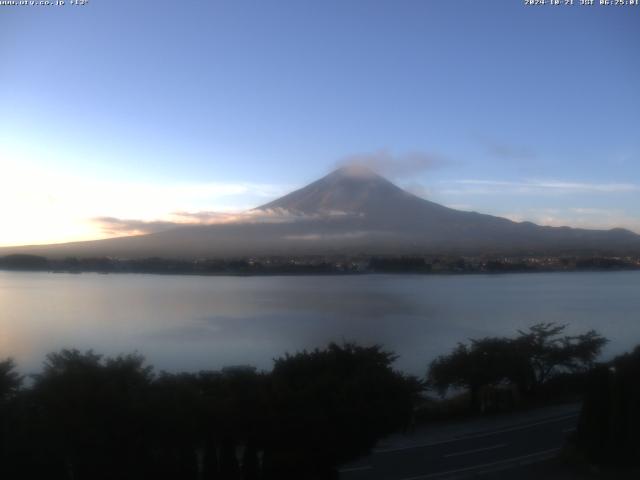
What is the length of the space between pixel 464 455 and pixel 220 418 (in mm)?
3213

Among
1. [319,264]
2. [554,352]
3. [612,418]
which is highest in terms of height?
[319,264]

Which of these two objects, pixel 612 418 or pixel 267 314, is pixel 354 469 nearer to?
pixel 612 418

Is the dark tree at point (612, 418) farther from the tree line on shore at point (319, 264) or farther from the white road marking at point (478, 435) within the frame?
the tree line on shore at point (319, 264)

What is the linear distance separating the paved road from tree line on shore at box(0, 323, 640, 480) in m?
0.51

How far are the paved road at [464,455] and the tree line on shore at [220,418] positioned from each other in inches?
19.9

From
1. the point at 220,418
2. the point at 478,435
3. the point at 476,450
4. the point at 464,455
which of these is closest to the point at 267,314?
the point at 478,435

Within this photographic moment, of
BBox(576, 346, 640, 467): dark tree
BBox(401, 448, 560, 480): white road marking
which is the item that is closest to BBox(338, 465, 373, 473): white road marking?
BBox(401, 448, 560, 480): white road marking

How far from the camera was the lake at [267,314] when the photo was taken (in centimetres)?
1344

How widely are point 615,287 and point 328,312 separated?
1977 cm

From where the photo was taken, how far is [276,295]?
2481cm

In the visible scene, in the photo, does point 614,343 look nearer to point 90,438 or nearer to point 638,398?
→ point 638,398

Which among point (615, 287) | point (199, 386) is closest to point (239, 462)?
point (199, 386)

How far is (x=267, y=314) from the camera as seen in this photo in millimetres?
18938

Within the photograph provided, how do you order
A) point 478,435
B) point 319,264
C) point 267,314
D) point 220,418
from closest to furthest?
1. point 220,418
2. point 478,435
3. point 267,314
4. point 319,264
